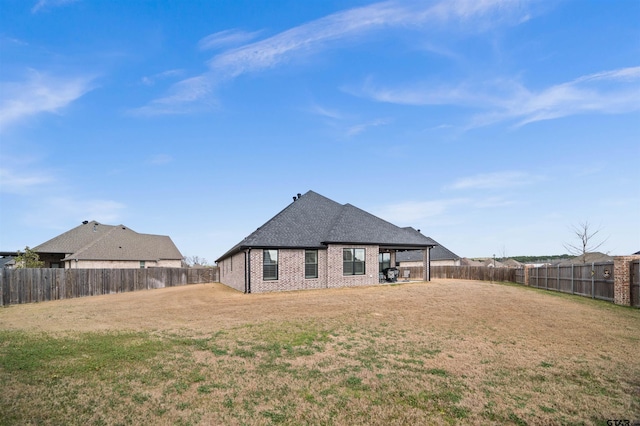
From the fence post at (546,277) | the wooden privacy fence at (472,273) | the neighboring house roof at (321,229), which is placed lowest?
the wooden privacy fence at (472,273)

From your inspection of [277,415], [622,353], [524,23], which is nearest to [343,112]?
[524,23]

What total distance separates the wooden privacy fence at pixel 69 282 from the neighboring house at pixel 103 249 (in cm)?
993

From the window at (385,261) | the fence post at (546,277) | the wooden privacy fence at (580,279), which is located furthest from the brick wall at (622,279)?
the window at (385,261)

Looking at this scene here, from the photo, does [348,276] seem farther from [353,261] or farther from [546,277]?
[546,277]

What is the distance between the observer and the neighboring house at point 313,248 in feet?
68.5

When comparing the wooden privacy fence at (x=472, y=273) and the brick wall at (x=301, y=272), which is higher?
the brick wall at (x=301, y=272)

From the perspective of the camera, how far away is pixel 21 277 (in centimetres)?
1852

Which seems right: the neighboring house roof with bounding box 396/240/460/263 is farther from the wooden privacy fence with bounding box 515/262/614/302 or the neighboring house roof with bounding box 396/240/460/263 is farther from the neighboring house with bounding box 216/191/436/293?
the neighboring house with bounding box 216/191/436/293

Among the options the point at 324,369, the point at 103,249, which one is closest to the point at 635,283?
the point at 324,369

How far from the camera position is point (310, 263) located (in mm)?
22250

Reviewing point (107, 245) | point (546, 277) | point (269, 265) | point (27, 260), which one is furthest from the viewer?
point (107, 245)

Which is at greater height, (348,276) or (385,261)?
(385,261)

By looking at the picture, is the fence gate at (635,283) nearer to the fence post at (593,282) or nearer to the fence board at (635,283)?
the fence board at (635,283)

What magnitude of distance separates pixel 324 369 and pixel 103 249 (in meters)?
37.4
